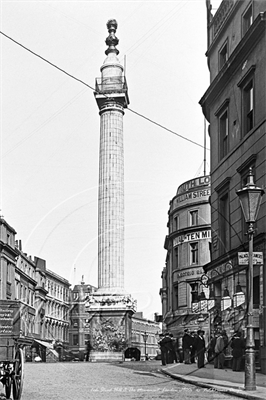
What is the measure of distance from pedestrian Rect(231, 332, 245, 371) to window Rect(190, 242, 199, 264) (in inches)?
1123

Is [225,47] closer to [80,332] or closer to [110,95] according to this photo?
[110,95]

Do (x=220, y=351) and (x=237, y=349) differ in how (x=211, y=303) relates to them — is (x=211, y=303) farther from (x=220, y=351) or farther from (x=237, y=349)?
(x=237, y=349)

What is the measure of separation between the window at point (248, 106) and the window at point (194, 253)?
27.6m

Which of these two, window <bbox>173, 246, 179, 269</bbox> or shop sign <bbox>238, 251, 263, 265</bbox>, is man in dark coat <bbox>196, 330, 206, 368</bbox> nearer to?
shop sign <bbox>238, 251, 263, 265</bbox>

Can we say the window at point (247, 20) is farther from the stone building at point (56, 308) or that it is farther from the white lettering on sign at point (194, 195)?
the stone building at point (56, 308)

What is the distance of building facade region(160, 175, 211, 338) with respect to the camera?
2042 inches

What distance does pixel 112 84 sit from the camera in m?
59.9

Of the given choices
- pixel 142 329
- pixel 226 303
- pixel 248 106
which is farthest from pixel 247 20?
pixel 142 329

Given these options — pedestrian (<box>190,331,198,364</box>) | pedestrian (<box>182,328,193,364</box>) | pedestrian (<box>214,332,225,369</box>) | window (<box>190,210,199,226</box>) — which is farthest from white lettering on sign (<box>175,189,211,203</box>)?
pedestrian (<box>214,332,225,369</box>)

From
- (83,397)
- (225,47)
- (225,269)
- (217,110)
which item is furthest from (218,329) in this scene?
(83,397)

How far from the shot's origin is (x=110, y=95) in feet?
195

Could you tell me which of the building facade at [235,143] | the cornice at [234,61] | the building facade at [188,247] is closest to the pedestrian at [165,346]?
the building facade at [235,143]

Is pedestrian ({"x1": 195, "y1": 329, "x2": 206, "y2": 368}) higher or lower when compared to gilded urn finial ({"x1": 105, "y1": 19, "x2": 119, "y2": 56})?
lower

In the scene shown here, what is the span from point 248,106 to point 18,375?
50.0ft
